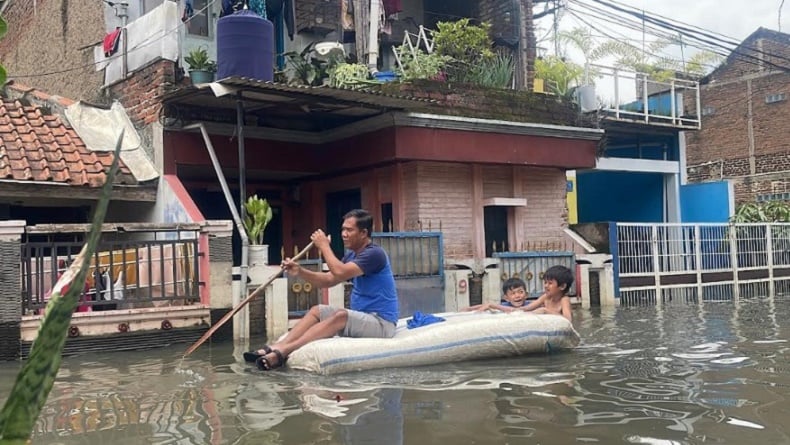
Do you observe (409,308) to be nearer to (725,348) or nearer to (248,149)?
(248,149)

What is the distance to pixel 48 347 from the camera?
0.86 m

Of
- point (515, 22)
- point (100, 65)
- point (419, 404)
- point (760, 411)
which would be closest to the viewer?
point (760, 411)

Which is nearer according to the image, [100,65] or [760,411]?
[760,411]

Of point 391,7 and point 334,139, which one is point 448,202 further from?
point 391,7

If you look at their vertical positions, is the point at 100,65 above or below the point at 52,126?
above

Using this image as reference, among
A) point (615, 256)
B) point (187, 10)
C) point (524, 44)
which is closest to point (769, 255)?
point (615, 256)

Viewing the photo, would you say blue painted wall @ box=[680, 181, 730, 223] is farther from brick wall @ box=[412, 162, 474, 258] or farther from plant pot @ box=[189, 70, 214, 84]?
plant pot @ box=[189, 70, 214, 84]

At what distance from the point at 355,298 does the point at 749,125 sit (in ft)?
71.2

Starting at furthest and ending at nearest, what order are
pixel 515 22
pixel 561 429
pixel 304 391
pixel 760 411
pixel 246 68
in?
pixel 515 22, pixel 246 68, pixel 304 391, pixel 760 411, pixel 561 429

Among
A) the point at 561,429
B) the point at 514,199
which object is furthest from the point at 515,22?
the point at 561,429

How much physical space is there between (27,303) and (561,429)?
6.47 metres

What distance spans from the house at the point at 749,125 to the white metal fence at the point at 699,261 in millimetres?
7408

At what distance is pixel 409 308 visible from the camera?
11.1 metres

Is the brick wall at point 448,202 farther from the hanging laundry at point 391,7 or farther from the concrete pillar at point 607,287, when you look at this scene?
the hanging laundry at point 391,7
